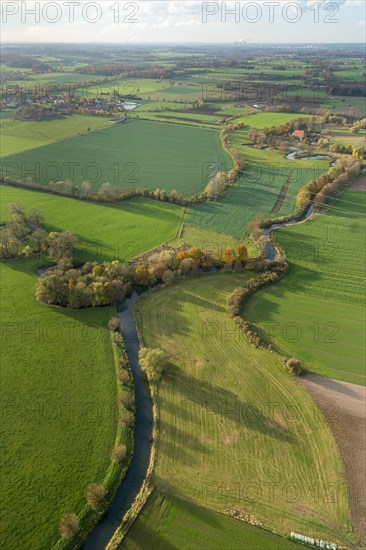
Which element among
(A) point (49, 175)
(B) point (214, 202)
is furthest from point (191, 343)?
(A) point (49, 175)

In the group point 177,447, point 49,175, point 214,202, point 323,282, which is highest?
point 49,175

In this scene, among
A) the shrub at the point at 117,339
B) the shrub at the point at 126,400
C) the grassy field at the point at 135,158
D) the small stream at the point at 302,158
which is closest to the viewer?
the shrub at the point at 126,400

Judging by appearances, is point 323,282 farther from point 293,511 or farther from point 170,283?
point 293,511

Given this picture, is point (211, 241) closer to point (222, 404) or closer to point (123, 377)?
point (123, 377)

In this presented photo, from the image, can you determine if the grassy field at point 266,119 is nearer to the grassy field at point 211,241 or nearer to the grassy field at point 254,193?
the grassy field at point 254,193

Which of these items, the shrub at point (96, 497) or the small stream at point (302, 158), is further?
the small stream at point (302, 158)

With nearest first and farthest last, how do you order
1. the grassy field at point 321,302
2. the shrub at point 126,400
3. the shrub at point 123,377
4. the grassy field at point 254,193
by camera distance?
the shrub at point 126,400, the shrub at point 123,377, the grassy field at point 321,302, the grassy field at point 254,193

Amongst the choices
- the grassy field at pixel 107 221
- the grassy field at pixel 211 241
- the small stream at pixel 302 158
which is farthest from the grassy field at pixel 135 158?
the small stream at pixel 302 158
